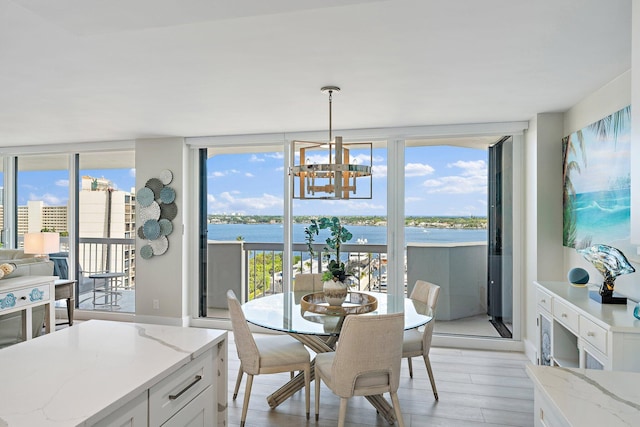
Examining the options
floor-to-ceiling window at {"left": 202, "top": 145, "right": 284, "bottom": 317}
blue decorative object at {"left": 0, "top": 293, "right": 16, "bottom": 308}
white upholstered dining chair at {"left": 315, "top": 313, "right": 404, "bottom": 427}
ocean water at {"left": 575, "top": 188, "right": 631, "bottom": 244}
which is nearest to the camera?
white upholstered dining chair at {"left": 315, "top": 313, "right": 404, "bottom": 427}

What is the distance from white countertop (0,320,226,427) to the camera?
3.62 ft

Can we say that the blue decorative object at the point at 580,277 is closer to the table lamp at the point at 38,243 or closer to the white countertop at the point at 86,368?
the white countertop at the point at 86,368

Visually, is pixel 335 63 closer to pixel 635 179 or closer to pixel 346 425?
pixel 635 179

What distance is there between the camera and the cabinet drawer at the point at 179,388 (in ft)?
4.50

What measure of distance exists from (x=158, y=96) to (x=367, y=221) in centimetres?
256

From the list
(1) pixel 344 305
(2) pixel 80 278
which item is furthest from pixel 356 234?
(2) pixel 80 278

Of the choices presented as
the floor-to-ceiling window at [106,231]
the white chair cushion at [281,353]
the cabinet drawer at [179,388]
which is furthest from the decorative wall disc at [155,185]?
the cabinet drawer at [179,388]

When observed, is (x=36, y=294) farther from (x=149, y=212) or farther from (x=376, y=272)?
(x=376, y=272)

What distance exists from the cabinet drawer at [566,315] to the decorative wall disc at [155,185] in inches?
174

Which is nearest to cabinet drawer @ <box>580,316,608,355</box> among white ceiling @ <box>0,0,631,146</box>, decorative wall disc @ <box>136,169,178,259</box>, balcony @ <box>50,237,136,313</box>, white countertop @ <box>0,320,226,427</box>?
white ceiling @ <box>0,0,631,146</box>

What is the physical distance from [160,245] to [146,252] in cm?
21

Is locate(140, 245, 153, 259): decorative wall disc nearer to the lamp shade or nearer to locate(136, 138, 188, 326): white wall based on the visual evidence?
locate(136, 138, 188, 326): white wall

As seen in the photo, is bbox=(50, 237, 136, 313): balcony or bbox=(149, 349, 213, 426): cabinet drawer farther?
bbox=(50, 237, 136, 313): balcony

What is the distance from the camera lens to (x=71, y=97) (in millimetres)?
3385
